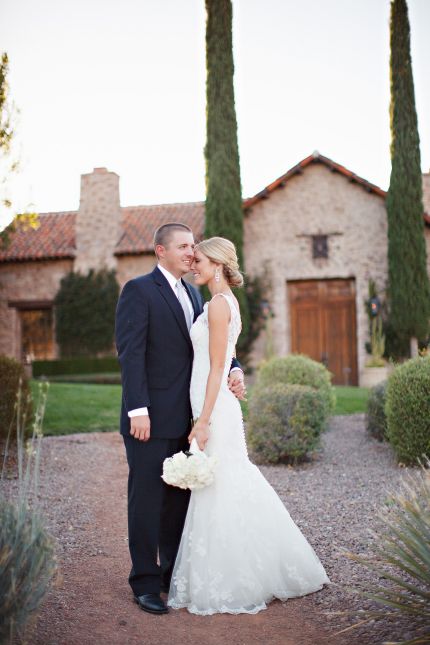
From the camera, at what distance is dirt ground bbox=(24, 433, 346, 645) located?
2.86 metres

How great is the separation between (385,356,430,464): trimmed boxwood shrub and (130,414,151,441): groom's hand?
3.97 meters

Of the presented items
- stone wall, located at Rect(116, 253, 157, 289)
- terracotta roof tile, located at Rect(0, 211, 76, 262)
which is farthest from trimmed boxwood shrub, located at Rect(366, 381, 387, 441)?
terracotta roof tile, located at Rect(0, 211, 76, 262)

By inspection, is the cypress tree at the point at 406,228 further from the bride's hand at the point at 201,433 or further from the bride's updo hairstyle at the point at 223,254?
the bride's hand at the point at 201,433

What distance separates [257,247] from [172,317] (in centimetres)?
1436

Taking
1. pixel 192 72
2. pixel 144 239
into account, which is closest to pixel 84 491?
pixel 144 239

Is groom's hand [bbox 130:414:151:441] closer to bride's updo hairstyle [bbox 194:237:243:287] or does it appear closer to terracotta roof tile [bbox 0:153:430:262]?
bride's updo hairstyle [bbox 194:237:243:287]

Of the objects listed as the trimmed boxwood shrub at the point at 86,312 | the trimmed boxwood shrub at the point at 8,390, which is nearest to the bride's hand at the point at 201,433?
the trimmed boxwood shrub at the point at 8,390

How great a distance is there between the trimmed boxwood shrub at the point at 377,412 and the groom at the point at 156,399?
4971mm

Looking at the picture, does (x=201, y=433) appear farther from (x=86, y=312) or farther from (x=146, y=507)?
(x=86, y=312)

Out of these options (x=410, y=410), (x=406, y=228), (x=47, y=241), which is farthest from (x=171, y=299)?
(x=47, y=241)

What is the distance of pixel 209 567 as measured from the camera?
3180 millimetres

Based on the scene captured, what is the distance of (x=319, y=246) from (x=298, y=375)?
8639mm

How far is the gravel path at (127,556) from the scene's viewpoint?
2.89 m

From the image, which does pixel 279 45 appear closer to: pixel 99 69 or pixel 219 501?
pixel 99 69
